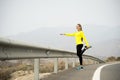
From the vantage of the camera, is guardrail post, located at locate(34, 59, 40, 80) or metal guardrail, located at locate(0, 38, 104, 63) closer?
metal guardrail, located at locate(0, 38, 104, 63)

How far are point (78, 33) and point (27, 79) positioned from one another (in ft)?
13.8

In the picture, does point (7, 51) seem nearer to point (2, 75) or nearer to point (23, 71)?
point (2, 75)

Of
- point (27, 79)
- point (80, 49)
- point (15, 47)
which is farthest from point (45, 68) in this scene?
point (15, 47)

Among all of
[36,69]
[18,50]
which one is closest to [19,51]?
[18,50]

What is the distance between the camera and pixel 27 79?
8430mm

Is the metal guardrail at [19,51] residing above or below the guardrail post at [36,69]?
above

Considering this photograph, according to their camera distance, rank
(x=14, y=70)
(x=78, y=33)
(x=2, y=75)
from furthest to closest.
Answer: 1. (x=78, y=33)
2. (x=14, y=70)
3. (x=2, y=75)

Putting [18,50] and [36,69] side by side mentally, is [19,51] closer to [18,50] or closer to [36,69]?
[18,50]

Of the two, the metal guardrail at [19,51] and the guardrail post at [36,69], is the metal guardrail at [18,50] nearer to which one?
the metal guardrail at [19,51]

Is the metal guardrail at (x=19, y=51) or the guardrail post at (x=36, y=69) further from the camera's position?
the guardrail post at (x=36, y=69)

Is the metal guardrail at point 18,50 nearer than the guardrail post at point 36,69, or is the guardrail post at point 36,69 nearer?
the metal guardrail at point 18,50

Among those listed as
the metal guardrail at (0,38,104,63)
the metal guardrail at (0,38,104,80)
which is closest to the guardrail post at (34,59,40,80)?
the metal guardrail at (0,38,104,80)

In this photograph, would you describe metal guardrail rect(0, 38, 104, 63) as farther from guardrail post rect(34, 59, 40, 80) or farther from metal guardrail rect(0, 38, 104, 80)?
guardrail post rect(34, 59, 40, 80)

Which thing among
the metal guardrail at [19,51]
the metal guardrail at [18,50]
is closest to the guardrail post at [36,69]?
the metal guardrail at [19,51]
